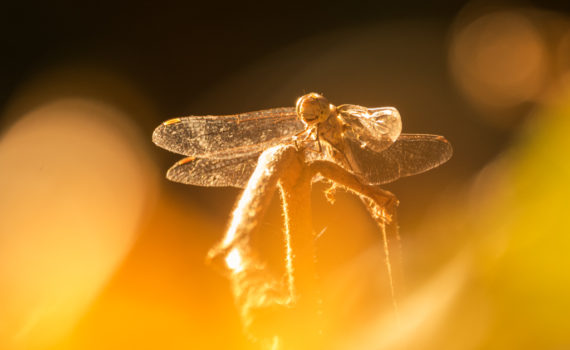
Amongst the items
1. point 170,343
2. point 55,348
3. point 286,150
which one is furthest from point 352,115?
Answer: point 55,348

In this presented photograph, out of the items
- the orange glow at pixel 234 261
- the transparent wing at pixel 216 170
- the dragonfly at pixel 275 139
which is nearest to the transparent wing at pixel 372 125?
the dragonfly at pixel 275 139

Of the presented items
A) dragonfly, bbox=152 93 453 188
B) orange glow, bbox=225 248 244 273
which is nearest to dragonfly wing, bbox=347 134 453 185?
dragonfly, bbox=152 93 453 188

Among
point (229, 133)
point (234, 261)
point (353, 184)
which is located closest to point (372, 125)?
point (353, 184)

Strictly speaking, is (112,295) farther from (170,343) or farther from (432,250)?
(432,250)

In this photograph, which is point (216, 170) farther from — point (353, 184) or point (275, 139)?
point (353, 184)

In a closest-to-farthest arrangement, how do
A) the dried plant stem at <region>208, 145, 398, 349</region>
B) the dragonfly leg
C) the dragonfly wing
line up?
the dried plant stem at <region>208, 145, 398, 349</region> → the dragonfly leg → the dragonfly wing

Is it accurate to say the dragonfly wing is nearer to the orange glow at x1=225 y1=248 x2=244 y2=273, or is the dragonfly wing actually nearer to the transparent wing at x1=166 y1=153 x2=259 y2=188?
the transparent wing at x1=166 y1=153 x2=259 y2=188

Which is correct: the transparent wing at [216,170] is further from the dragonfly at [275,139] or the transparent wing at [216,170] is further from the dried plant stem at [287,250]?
the dried plant stem at [287,250]
